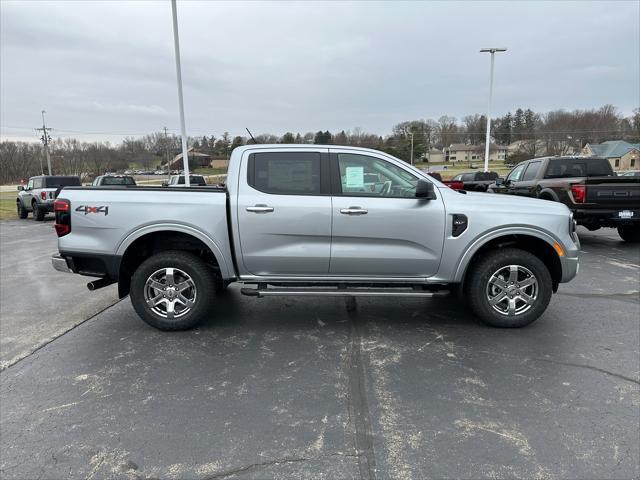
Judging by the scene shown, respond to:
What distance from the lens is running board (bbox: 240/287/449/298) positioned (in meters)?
4.38

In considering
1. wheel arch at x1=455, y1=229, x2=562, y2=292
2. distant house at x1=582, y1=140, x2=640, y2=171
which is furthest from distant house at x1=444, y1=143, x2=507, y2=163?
wheel arch at x1=455, y1=229, x2=562, y2=292

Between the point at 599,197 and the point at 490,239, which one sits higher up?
the point at 599,197

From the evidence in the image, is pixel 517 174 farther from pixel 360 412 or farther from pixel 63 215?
pixel 63 215

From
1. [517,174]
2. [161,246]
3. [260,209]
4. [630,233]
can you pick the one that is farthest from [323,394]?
[517,174]

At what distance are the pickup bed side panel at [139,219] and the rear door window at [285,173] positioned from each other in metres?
0.43

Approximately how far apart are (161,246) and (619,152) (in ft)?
304

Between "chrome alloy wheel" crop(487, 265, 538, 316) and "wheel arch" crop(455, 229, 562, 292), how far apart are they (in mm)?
290

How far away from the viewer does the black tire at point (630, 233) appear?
33.2ft

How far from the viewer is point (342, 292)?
4.43m

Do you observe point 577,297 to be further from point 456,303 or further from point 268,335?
point 268,335

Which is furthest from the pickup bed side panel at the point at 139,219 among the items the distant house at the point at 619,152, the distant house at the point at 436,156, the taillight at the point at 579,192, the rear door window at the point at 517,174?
the distant house at the point at 436,156

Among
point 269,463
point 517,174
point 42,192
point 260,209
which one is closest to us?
point 269,463

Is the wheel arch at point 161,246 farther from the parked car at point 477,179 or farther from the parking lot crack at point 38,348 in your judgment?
the parked car at point 477,179

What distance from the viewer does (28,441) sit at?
2773mm
